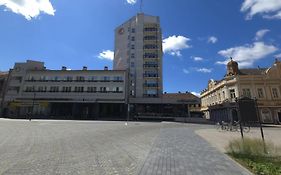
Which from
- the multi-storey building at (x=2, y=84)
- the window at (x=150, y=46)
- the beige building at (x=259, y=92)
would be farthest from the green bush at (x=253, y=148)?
the multi-storey building at (x=2, y=84)

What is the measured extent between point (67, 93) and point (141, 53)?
27345 millimetres

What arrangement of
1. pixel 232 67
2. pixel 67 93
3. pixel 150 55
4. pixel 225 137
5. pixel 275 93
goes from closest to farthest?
pixel 225 137 → pixel 275 93 → pixel 67 93 → pixel 232 67 → pixel 150 55

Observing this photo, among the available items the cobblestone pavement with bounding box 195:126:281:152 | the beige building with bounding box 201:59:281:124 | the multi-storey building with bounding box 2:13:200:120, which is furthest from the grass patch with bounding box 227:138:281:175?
the multi-storey building with bounding box 2:13:200:120

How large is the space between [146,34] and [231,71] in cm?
3018

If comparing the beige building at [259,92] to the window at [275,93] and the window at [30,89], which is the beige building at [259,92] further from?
the window at [30,89]

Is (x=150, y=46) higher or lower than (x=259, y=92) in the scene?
→ higher

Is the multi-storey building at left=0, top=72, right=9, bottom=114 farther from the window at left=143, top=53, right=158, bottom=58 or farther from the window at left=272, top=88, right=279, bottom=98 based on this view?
the window at left=272, top=88, right=279, bottom=98

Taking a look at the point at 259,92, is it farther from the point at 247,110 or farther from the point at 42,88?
the point at 42,88

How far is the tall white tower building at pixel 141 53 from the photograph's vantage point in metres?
60.9

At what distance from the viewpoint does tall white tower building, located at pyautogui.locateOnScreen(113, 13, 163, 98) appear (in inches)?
2397

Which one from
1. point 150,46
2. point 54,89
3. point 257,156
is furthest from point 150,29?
point 257,156

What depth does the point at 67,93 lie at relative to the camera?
2005 inches

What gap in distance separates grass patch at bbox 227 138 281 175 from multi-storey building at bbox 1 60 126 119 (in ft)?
134

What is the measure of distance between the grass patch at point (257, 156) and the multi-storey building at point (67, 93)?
134 feet
